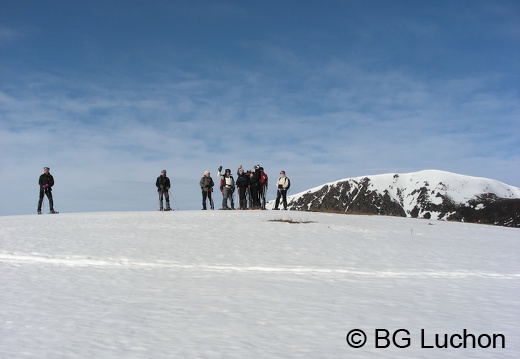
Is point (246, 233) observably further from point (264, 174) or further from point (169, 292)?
point (264, 174)

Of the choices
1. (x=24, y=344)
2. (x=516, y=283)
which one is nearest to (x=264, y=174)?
(x=516, y=283)

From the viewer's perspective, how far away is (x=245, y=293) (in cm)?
838

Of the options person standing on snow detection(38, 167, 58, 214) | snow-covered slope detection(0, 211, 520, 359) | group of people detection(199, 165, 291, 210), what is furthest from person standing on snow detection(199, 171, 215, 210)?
snow-covered slope detection(0, 211, 520, 359)

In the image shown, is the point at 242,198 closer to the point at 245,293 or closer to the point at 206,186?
the point at 206,186

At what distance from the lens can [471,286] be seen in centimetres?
953

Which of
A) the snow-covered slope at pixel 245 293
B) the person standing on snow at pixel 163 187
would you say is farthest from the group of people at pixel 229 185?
the snow-covered slope at pixel 245 293

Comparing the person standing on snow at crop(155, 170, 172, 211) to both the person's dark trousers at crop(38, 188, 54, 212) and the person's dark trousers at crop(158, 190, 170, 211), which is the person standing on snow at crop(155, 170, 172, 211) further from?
the person's dark trousers at crop(38, 188, 54, 212)

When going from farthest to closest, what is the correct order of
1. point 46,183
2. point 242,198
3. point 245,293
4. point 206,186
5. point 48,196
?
point 242,198
point 206,186
point 48,196
point 46,183
point 245,293

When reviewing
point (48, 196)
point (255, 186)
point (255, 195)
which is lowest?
point (48, 196)

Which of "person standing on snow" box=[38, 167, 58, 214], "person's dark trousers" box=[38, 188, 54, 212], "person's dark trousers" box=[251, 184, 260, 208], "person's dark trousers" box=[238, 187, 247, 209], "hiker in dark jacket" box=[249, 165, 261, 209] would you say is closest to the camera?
"person standing on snow" box=[38, 167, 58, 214]

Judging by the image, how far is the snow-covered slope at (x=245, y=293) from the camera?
5.52 meters

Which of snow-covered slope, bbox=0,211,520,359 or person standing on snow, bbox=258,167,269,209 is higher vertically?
person standing on snow, bbox=258,167,269,209

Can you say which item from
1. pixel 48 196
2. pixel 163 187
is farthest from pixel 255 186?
→ pixel 48 196

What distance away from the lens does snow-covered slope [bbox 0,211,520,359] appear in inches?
217
